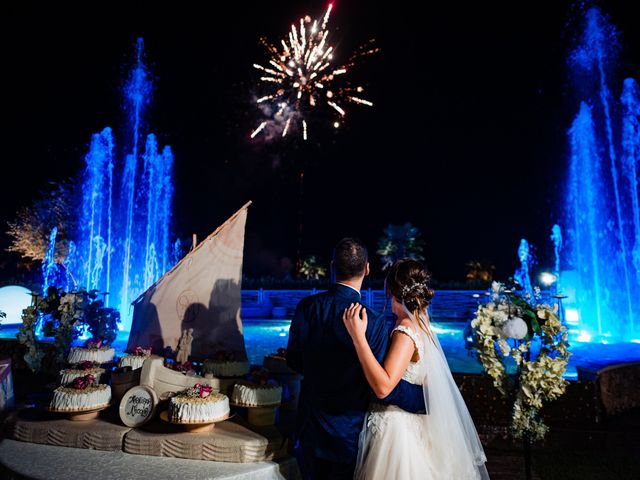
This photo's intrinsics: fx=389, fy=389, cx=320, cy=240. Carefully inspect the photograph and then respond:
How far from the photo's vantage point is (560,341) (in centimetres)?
423

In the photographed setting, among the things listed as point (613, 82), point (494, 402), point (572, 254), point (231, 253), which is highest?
point (613, 82)

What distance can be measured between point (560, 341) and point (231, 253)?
4.89 m

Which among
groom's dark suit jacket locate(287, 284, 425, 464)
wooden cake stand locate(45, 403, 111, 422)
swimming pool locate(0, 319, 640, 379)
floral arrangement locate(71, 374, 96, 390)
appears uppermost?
groom's dark suit jacket locate(287, 284, 425, 464)

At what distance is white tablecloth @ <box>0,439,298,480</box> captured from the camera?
11.2 feet

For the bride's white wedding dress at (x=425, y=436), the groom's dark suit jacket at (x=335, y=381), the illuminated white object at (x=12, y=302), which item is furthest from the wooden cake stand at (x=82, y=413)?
the illuminated white object at (x=12, y=302)

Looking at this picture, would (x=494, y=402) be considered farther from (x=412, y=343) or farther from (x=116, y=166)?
(x=116, y=166)

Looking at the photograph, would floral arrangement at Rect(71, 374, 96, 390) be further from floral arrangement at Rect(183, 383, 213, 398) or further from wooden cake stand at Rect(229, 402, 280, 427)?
wooden cake stand at Rect(229, 402, 280, 427)

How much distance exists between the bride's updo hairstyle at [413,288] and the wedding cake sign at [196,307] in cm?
391

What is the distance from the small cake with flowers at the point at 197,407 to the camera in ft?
12.4

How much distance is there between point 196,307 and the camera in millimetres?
6418

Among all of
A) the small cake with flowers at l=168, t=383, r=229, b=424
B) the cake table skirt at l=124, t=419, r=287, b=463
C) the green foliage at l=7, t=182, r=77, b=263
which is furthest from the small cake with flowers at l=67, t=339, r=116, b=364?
the green foliage at l=7, t=182, r=77, b=263

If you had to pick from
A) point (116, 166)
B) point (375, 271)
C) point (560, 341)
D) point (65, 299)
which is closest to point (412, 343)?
point (560, 341)

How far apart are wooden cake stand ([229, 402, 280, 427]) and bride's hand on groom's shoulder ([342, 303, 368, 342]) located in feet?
7.01

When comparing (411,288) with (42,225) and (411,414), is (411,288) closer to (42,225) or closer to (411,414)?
(411,414)
